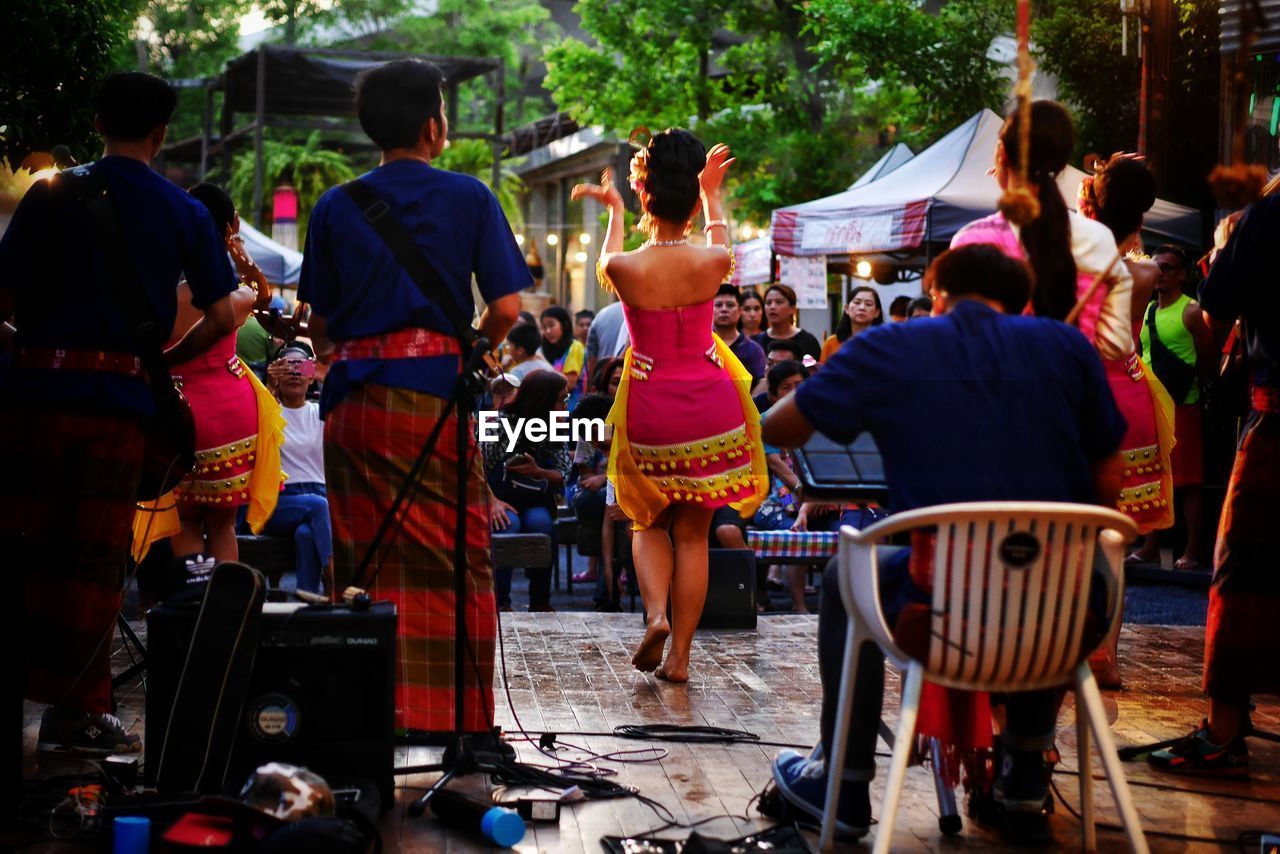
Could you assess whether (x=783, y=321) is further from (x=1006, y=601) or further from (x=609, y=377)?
(x=1006, y=601)

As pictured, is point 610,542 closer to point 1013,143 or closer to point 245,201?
point 1013,143

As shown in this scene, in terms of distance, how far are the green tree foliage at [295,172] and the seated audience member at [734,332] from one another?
22.9 metres

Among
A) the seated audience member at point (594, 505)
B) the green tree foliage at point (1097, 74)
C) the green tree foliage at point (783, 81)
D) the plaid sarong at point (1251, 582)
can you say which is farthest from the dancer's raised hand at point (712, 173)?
the green tree foliage at point (783, 81)

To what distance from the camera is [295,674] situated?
393 centimetres

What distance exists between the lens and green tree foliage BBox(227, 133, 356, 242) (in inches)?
1227

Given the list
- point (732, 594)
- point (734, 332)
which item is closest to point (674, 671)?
point (732, 594)

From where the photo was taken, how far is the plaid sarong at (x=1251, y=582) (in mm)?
4543

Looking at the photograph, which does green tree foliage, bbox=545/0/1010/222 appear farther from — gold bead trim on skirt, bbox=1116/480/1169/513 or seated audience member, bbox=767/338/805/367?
gold bead trim on skirt, bbox=1116/480/1169/513

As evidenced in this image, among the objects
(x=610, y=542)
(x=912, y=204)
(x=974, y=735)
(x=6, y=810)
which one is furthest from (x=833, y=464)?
(x=912, y=204)

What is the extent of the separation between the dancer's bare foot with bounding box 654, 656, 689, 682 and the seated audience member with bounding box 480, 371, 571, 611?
9.87ft

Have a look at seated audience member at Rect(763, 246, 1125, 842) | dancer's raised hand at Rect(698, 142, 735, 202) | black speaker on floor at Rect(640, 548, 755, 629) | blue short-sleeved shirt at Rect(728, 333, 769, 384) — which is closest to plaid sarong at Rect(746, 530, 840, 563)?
black speaker on floor at Rect(640, 548, 755, 629)

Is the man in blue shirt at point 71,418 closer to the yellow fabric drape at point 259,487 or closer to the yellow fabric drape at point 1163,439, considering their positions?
the yellow fabric drape at point 259,487

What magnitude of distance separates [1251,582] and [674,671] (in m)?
2.24

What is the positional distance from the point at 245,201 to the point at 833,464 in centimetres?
2630
